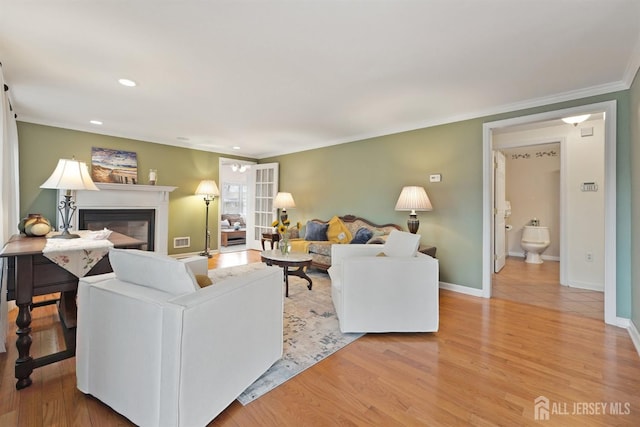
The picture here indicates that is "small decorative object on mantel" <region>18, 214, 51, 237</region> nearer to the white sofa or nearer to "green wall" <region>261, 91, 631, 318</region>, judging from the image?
the white sofa

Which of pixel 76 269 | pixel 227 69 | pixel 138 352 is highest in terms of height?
pixel 227 69

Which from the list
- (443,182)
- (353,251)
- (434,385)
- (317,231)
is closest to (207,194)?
(317,231)

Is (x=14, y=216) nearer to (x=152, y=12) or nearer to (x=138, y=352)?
(x=152, y=12)

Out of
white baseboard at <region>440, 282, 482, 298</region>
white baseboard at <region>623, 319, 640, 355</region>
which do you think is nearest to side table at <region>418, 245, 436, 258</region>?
white baseboard at <region>440, 282, 482, 298</region>

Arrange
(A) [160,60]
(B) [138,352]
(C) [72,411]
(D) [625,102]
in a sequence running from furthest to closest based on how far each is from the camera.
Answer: (D) [625,102]
(A) [160,60]
(C) [72,411]
(B) [138,352]

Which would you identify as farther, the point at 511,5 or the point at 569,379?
the point at 569,379

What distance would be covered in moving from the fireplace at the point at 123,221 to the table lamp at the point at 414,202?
390 cm

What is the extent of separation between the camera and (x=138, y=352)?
→ 4.30 feet

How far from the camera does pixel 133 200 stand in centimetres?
481

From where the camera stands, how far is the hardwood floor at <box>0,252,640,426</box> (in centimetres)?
147

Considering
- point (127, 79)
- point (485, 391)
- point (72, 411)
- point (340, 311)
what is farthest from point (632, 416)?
point (127, 79)

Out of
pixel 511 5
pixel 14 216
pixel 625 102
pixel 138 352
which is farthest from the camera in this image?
pixel 14 216

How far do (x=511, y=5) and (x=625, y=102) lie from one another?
2.04 metres

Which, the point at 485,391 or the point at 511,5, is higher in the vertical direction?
the point at 511,5
